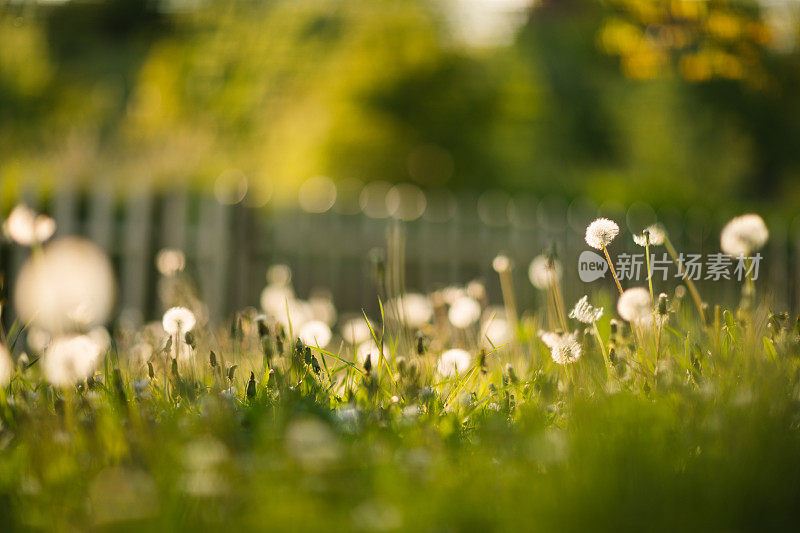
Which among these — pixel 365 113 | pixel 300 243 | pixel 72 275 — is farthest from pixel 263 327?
pixel 365 113

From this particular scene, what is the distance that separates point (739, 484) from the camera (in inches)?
52.7

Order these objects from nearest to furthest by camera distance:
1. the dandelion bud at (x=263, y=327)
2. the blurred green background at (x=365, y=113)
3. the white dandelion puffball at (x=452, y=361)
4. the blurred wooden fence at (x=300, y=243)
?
the dandelion bud at (x=263, y=327) < the white dandelion puffball at (x=452, y=361) < the blurred wooden fence at (x=300, y=243) < the blurred green background at (x=365, y=113)

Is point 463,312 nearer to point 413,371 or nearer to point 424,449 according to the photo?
point 413,371

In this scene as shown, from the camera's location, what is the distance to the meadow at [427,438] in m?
1.27

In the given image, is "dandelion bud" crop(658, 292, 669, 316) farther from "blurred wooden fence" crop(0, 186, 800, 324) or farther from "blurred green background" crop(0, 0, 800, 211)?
"blurred green background" crop(0, 0, 800, 211)

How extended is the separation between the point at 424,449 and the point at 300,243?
197 inches

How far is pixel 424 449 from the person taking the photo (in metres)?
1.66

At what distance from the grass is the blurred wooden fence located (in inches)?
112

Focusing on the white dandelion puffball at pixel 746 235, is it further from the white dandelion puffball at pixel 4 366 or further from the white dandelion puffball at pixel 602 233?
the white dandelion puffball at pixel 4 366

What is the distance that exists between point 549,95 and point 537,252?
17135 millimetres

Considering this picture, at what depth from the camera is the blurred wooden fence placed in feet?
18.7

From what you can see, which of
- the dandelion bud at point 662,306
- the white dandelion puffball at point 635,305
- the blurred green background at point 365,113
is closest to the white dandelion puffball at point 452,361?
the white dandelion puffball at point 635,305

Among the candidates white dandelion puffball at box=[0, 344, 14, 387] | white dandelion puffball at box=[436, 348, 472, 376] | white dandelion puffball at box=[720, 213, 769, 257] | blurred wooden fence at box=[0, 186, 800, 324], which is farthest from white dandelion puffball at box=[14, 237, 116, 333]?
white dandelion puffball at box=[720, 213, 769, 257]

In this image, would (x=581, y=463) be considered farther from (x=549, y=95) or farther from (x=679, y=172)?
(x=549, y=95)
